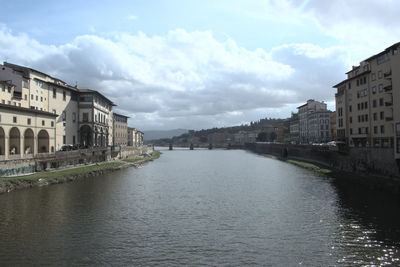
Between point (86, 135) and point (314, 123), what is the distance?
279 feet

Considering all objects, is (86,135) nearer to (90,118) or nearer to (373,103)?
(90,118)

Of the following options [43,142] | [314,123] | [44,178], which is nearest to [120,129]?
[43,142]

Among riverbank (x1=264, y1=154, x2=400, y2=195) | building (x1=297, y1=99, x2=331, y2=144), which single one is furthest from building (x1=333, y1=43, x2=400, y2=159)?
building (x1=297, y1=99, x2=331, y2=144)

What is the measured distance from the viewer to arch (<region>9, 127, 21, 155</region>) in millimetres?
49700

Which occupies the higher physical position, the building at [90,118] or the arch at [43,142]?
the building at [90,118]

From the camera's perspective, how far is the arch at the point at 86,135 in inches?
3007

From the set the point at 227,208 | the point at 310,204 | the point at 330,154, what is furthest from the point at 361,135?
the point at 227,208

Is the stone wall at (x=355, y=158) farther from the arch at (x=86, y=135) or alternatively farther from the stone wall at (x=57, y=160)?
the arch at (x=86, y=135)

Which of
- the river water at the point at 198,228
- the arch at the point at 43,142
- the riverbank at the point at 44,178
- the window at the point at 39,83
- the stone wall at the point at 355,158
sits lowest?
the river water at the point at 198,228

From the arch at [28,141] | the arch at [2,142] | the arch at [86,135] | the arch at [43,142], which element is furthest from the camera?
the arch at [86,135]

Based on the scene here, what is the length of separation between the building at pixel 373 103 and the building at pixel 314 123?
4484 cm

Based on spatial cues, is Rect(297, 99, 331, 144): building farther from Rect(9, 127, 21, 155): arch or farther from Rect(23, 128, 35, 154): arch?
Rect(9, 127, 21, 155): arch

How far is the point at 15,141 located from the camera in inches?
1994

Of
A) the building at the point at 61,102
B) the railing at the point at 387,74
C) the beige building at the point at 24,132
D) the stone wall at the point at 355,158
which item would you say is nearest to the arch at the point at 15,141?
the beige building at the point at 24,132
